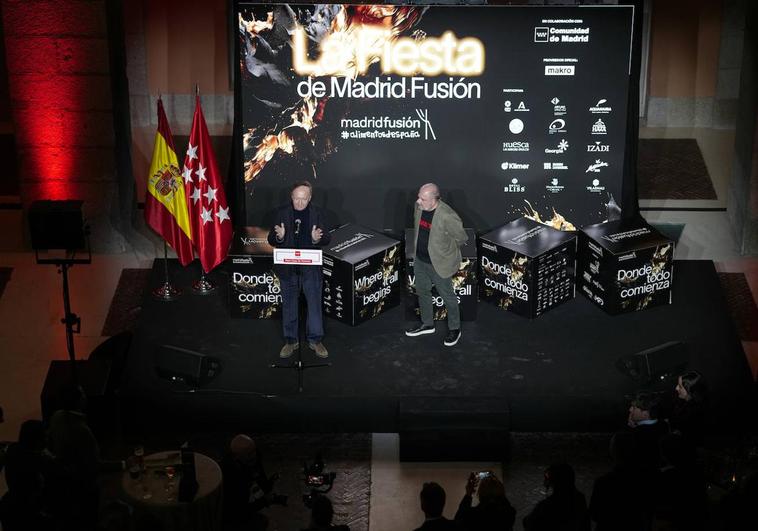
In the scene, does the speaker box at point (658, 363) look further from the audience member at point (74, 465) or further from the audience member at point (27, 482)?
the audience member at point (27, 482)

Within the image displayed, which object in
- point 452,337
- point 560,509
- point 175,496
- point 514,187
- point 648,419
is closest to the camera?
point 560,509

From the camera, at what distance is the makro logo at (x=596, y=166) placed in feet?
38.6

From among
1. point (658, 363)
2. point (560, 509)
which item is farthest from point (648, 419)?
point (560, 509)

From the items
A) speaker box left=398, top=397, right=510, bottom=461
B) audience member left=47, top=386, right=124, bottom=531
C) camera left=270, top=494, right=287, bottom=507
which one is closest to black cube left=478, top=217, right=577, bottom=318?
speaker box left=398, top=397, right=510, bottom=461

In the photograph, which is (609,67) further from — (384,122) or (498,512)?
(498,512)

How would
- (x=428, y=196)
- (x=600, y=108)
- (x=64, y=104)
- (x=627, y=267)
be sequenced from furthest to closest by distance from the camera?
(x=64, y=104)
(x=600, y=108)
(x=627, y=267)
(x=428, y=196)

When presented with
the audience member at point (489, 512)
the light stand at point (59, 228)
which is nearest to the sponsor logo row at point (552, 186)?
the light stand at point (59, 228)

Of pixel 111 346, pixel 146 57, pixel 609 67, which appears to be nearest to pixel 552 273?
pixel 609 67

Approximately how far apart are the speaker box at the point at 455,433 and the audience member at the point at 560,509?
7.80 feet

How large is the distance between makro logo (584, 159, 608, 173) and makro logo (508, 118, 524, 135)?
2.31 feet

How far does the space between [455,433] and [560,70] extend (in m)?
3.52

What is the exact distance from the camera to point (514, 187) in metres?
11.8

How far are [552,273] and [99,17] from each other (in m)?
4.85

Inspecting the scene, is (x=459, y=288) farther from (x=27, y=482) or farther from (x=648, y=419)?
(x=27, y=482)
